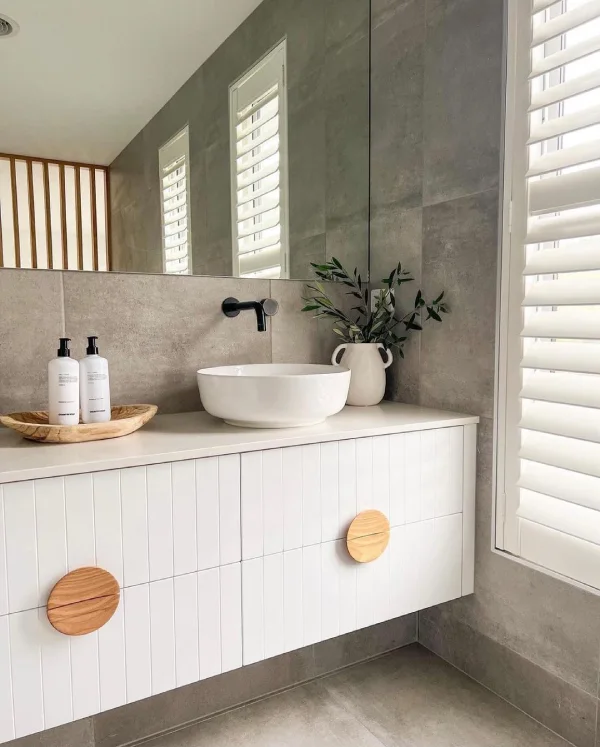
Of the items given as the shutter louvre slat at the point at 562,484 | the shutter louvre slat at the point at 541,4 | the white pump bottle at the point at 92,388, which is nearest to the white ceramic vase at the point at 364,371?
the shutter louvre slat at the point at 562,484

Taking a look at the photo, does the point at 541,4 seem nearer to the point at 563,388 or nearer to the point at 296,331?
the point at 563,388

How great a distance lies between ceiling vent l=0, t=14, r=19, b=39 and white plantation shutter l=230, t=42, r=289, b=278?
A: 0.57 metres

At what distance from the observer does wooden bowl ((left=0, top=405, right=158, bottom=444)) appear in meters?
1.22

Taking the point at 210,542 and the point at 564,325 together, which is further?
the point at 564,325

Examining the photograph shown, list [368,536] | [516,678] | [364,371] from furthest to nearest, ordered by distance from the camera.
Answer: [364,371] < [516,678] < [368,536]

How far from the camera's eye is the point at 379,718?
5.06ft

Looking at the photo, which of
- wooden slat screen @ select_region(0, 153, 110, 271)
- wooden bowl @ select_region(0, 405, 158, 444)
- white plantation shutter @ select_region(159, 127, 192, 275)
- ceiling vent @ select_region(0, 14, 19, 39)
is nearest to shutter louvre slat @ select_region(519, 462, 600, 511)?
wooden bowl @ select_region(0, 405, 158, 444)

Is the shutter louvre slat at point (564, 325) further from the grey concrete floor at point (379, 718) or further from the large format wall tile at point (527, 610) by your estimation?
the grey concrete floor at point (379, 718)

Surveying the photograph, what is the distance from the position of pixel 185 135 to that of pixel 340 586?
1.25 metres

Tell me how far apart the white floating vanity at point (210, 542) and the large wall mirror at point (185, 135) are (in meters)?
0.51

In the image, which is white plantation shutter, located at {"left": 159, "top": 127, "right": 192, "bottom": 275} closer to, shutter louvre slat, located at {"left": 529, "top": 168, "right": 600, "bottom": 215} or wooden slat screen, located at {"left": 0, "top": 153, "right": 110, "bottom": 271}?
wooden slat screen, located at {"left": 0, "top": 153, "right": 110, "bottom": 271}

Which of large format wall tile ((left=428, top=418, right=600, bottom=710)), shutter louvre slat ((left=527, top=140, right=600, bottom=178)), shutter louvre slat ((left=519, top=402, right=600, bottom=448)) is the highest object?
shutter louvre slat ((left=527, top=140, right=600, bottom=178))

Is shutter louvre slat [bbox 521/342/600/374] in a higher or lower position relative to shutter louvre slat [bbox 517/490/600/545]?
higher

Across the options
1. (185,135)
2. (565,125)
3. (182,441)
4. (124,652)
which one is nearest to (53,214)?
(185,135)
